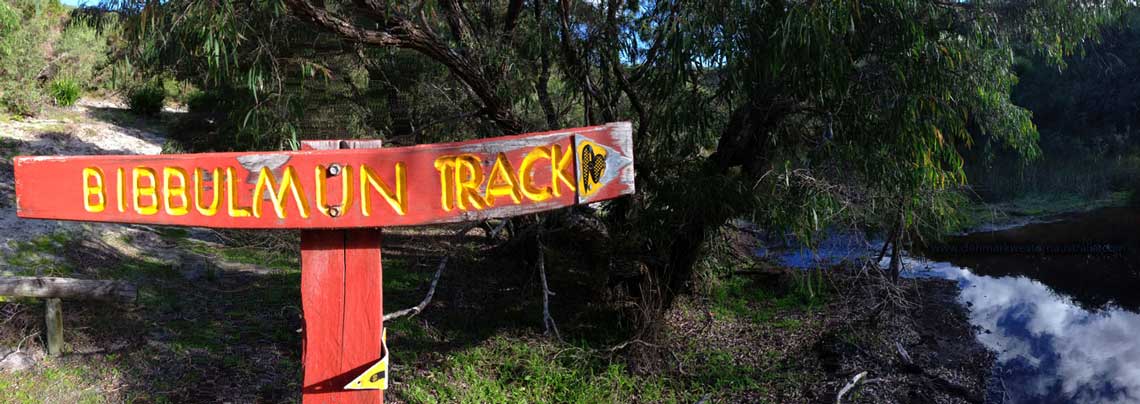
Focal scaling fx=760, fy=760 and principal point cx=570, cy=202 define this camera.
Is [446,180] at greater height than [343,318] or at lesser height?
greater

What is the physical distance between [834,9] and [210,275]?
5.65 m

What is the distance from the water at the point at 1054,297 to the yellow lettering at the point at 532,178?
2905 millimetres

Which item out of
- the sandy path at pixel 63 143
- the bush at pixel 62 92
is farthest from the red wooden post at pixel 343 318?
the bush at pixel 62 92

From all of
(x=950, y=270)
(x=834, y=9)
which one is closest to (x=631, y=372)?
(x=834, y=9)

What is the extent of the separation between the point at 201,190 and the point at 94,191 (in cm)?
29

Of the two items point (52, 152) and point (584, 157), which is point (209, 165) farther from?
point (52, 152)

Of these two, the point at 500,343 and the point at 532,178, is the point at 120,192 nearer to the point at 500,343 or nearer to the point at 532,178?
the point at 532,178

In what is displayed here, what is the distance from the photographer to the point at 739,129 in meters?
5.45

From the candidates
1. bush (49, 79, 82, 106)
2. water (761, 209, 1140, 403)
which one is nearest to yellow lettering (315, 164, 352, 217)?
water (761, 209, 1140, 403)

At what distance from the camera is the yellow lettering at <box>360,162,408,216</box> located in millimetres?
2137

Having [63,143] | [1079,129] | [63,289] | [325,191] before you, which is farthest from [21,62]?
[1079,129]

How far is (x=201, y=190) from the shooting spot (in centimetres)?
212

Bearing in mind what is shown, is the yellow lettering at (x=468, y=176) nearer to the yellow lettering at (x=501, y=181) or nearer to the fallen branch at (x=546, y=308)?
the yellow lettering at (x=501, y=181)

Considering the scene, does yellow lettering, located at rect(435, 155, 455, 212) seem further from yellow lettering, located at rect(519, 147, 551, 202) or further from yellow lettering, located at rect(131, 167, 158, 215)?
yellow lettering, located at rect(131, 167, 158, 215)
